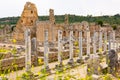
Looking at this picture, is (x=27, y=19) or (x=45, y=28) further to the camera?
(x=27, y=19)

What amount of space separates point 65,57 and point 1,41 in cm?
2323

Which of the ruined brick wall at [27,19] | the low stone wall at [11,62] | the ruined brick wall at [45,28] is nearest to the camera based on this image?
the low stone wall at [11,62]

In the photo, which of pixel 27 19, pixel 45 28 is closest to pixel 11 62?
pixel 45 28

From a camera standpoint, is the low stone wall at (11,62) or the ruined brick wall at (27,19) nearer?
the low stone wall at (11,62)

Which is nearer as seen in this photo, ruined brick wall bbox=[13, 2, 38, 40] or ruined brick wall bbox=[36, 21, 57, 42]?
ruined brick wall bbox=[36, 21, 57, 42]

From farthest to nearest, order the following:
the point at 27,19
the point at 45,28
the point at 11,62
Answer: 1. the point at 27,19
2. the point at 45,28
3. the point at 11,62

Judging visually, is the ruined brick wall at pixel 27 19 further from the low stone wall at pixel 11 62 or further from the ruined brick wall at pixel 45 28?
the low stone wall at pixel 11 62

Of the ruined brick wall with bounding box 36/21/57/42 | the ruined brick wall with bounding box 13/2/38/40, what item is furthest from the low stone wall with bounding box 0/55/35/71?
the ruined brick wall with bounding box 13/2/38/40

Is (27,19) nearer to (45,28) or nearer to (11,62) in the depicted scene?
(45,28)

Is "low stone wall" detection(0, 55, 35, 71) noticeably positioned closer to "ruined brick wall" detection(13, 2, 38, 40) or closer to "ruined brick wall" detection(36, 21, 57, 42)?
"ruined brick wall" detection(36, 21, 57, 42)

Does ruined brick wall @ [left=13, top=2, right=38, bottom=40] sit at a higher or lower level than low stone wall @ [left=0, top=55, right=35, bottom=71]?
higher

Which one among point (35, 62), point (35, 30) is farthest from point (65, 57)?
point (35, 30)

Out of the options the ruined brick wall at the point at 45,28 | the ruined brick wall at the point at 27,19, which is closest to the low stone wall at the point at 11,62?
the ruined brick wall at the point at 45,28

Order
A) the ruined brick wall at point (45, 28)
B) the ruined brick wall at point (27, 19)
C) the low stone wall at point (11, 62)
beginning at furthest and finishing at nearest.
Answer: the ruined brick wall at point (27, 19) < the ruined brick wall at point (45, 28) < the low stone wall at point (11, 62)
